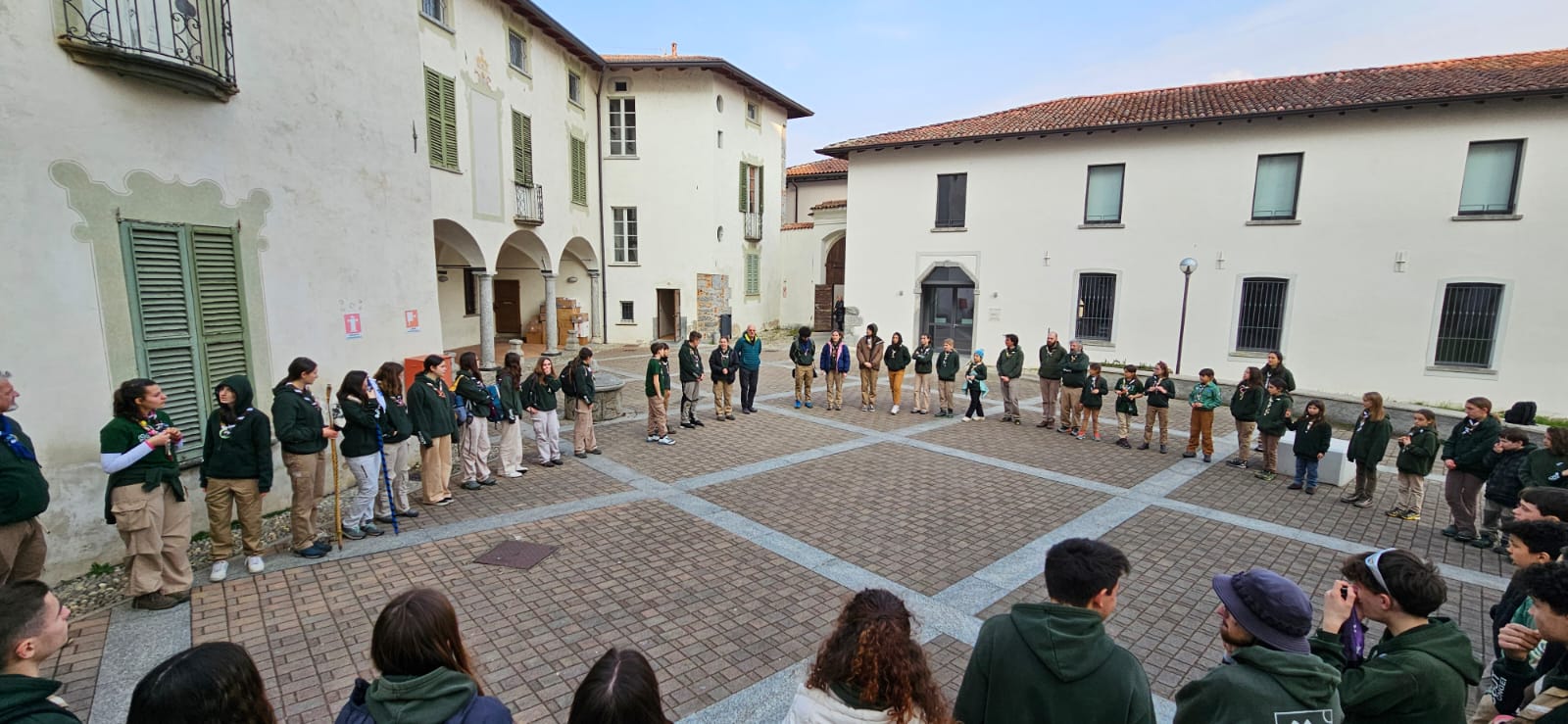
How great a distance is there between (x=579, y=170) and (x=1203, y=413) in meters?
19.1

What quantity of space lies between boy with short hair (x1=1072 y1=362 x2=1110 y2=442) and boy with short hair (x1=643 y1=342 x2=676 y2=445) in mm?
7148

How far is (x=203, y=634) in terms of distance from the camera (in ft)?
16.5

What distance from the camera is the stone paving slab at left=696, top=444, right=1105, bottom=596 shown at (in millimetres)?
6777

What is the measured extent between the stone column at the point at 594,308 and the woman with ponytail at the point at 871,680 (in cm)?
2302

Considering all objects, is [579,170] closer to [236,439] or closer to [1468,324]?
[236,439]

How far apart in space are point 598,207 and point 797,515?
18.9 meters

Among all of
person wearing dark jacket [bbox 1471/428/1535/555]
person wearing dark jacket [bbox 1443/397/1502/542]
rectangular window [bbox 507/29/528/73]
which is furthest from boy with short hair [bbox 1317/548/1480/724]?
rectangular window [bbox 507/29/528/73]

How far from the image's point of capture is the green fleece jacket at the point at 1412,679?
2576 millimetres

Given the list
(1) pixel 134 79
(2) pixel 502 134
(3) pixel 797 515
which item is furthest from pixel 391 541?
(2) pixel 502 134

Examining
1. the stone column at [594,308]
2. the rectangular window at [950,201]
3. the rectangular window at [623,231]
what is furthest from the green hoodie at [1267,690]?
the rectangular window at [623,231]

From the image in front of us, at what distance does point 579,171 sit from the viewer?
73.5 feet

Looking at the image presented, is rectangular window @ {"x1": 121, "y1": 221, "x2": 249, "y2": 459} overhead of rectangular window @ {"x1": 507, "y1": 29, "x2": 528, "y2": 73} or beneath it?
beneath

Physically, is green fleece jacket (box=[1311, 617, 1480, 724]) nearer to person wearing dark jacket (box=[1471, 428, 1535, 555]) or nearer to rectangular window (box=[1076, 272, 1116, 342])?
person wearing dark jacket (box=[1471, 428, 1535, 555])

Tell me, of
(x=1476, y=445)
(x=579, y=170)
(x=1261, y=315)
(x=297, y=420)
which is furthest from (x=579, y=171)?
(x=1476, y=445)
